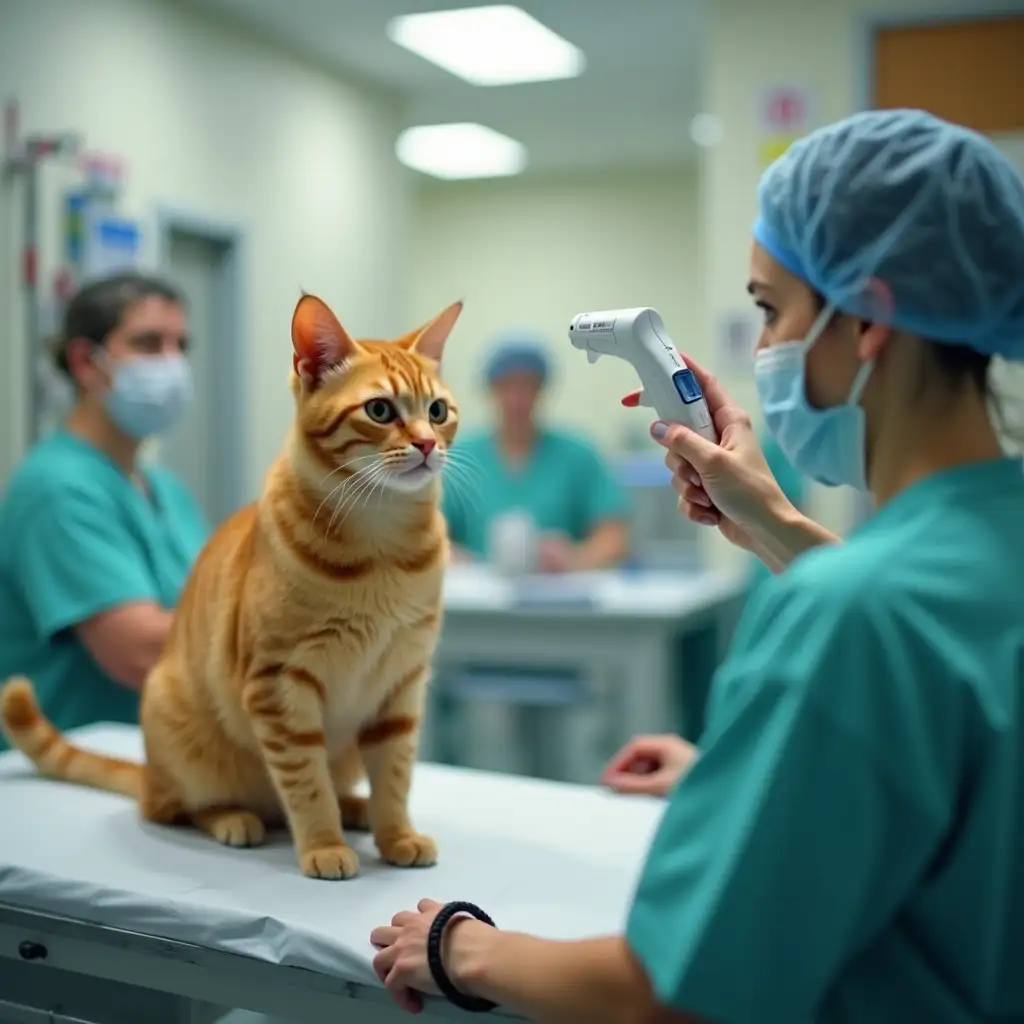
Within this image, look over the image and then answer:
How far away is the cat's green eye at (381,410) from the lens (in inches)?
49.8

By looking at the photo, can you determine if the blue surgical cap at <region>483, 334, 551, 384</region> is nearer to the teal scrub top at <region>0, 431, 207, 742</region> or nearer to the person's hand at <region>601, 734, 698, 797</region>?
the teal scrub top at <region>0, 431, 207, 742</region>

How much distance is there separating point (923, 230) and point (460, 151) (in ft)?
22.3

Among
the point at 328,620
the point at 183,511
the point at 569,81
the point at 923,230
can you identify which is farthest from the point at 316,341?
the point at 569,81

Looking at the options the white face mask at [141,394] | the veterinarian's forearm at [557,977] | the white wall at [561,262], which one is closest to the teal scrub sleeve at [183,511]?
the white face mask at [141,394]

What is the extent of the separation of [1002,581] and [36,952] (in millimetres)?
1042

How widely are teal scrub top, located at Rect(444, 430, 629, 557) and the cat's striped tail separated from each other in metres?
2.28

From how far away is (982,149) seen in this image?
864mm

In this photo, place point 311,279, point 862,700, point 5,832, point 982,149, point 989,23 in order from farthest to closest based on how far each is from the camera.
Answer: point 311,279 < point 989,23 < point 5,832 < point 982,149 < point 862,700

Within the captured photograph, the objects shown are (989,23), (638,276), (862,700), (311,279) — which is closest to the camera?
(862,700)

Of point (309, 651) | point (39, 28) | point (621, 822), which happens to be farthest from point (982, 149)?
point (39, 28)

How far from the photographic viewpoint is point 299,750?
4.24ft

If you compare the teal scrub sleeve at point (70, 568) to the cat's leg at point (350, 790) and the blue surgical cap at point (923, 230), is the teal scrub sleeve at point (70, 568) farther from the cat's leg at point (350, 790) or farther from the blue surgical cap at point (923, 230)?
the blue surgical cap at point (923, 230)

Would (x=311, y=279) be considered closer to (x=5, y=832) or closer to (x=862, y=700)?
(x=5, y=832)

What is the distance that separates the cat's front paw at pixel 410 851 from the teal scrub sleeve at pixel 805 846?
22.9 inches
